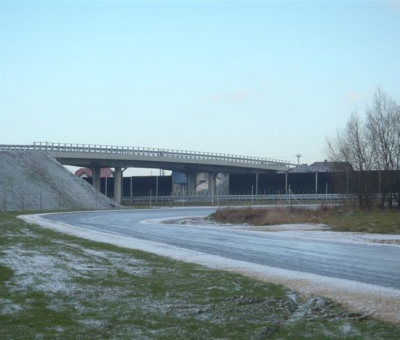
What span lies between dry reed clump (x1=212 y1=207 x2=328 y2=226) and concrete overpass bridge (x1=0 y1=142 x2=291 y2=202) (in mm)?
44213

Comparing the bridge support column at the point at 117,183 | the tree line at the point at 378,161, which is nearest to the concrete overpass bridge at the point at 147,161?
the bridge support column at the point at 117,183

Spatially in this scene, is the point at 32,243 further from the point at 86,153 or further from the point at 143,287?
the point at 86,153

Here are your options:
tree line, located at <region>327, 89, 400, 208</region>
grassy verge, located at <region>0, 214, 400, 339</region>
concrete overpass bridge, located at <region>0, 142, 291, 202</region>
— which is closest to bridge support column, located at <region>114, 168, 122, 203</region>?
concrete overpass bridge, located at <region>0, 142, 291, 202</region>

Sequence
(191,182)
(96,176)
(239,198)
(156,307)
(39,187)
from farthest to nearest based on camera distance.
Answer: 1. (191,182)
2. (96,176)
3. (239,198)
4. (39,187)
5. (156,307)

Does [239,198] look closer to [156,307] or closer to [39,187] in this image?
[39,187]

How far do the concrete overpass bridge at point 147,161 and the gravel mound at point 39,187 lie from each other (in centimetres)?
499

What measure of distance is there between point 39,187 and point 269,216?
37977mm

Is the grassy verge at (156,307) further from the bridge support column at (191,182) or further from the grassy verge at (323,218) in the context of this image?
the bridge support column at (191,182)

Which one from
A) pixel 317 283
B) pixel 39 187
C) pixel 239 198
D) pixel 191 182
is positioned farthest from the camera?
pixel 191 182

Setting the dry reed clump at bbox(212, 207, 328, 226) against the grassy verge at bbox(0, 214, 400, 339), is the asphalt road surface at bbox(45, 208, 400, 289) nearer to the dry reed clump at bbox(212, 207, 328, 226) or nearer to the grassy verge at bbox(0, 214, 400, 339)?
the grassy verge at bbox(0, 214, 400, 339)

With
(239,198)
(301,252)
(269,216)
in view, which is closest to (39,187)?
(239,198)

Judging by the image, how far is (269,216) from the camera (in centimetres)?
4047

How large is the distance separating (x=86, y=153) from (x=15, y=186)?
18150 mm

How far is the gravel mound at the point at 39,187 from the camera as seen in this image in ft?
218
